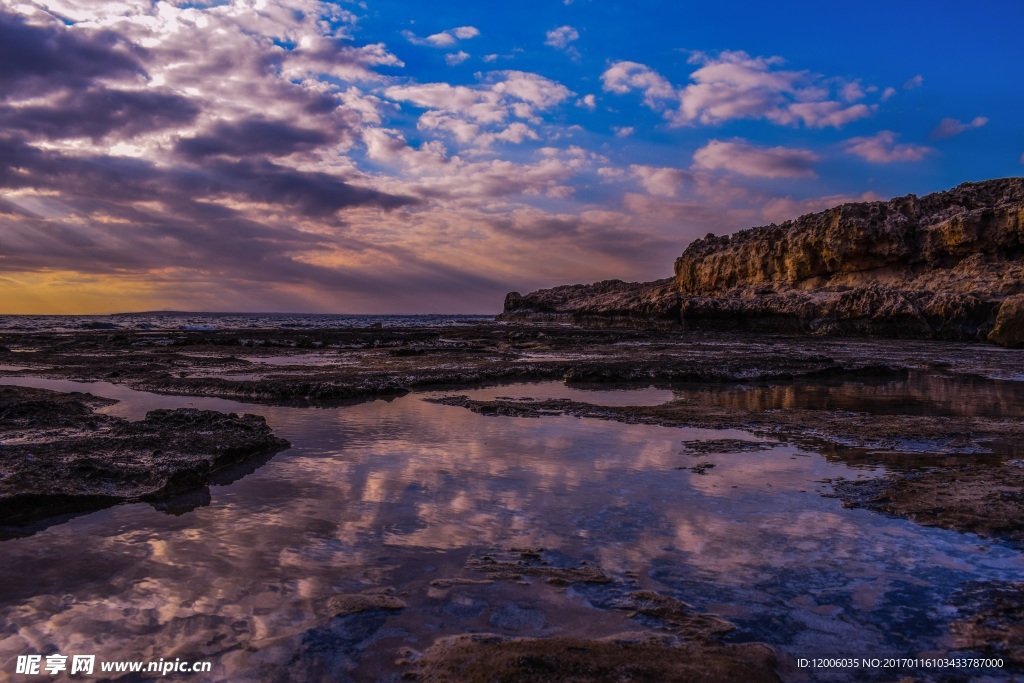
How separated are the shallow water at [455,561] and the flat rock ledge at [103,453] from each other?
16.1 inches

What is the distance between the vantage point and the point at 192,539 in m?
4.36

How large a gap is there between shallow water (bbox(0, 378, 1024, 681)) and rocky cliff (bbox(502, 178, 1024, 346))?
32.2m

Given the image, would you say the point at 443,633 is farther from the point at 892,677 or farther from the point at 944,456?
the point at 944,456

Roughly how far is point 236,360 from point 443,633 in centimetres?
1853

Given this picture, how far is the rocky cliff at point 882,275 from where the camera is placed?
35156mm

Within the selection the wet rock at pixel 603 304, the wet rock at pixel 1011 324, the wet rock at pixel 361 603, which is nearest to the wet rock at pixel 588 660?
the wet rock at pixel 361 603

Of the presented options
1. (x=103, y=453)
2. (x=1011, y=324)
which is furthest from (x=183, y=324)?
(x=1011, y=324)

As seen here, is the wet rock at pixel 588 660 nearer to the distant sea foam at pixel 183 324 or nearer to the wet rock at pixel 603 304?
the wet rock at pixel 603 304

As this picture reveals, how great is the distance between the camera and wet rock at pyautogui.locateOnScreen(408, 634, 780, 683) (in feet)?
8.87

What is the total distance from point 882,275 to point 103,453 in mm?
51438

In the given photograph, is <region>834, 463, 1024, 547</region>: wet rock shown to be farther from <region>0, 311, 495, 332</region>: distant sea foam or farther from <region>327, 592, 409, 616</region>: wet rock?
<region>0, 311, 495, 332</region>: distant sea foam

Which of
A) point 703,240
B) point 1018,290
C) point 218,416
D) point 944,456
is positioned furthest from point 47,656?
point 703,240

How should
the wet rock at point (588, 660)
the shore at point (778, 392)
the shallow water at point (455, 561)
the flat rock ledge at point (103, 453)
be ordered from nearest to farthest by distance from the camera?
the wet rock at point (588, 660)
the shallow water at point (455, 561)
the flat rock ledge at point (103, 453)
the shore at point (778, 392)

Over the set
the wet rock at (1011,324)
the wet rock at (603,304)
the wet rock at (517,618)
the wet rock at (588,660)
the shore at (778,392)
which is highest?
the wet rock at (603,304)
